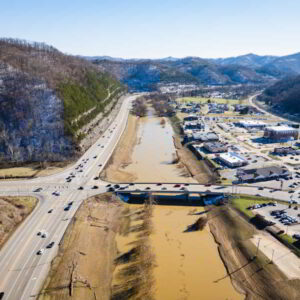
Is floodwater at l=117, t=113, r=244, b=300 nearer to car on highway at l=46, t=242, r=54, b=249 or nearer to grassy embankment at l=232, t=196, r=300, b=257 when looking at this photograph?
grassy embankment at l=232, t=196, r=300, b=257

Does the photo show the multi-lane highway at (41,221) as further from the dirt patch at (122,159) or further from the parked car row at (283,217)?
the parked car row at (283,217)

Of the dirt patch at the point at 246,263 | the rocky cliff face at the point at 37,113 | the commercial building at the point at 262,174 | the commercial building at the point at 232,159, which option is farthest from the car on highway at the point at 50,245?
the commercial building at the point at 232,159

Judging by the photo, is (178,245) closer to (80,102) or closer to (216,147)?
(216,147)

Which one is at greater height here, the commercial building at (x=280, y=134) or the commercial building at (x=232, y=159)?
the commercial building at (x=280, y=134)

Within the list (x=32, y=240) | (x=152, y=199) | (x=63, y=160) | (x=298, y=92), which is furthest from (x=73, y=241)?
(x=298, y=92)

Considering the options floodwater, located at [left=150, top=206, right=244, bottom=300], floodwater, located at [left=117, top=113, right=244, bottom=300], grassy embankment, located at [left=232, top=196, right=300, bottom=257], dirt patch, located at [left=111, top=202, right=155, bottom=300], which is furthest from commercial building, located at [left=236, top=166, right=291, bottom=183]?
dirt patch, located at [left=111, top=202, right=155, bottom=300]

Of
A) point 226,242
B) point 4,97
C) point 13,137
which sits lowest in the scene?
point 226,242

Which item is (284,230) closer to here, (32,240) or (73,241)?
(73,241)
